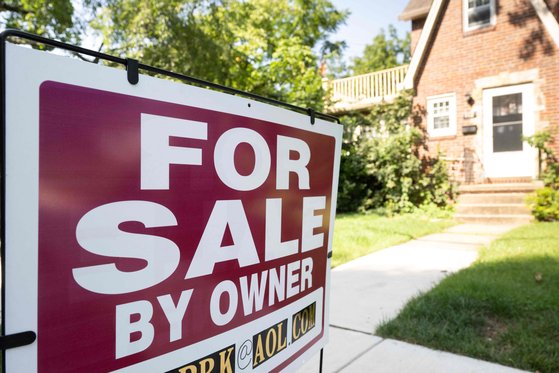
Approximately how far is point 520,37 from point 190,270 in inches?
441

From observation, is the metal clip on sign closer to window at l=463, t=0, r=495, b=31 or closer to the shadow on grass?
the shadow on grass

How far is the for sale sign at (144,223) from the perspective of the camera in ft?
2.82

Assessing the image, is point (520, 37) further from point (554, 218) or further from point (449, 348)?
point (449, 348)

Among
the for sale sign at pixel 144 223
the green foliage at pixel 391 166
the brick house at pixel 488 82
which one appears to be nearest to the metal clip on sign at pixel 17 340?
the for sale sign at pixel 144 223

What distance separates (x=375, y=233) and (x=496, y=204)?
12.6 feet

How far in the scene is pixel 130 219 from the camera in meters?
1.03

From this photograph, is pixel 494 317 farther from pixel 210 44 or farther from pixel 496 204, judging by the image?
pixel 210 44

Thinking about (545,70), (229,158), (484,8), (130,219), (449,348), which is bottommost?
(449,348)

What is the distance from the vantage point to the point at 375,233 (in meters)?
6.70

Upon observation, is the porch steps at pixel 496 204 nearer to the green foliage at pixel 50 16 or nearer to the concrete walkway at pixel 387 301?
the concrete walkway at pixel 387 301

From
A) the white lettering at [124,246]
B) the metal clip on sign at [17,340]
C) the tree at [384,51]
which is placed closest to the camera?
the metal clip on sign at [17,340]

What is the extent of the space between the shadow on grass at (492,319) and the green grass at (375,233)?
1661mm

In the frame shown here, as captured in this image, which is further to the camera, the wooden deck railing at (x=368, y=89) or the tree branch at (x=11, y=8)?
the wooden deck railing at (x=368, y=89)

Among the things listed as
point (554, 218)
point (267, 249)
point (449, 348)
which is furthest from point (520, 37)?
point (267, 249)
